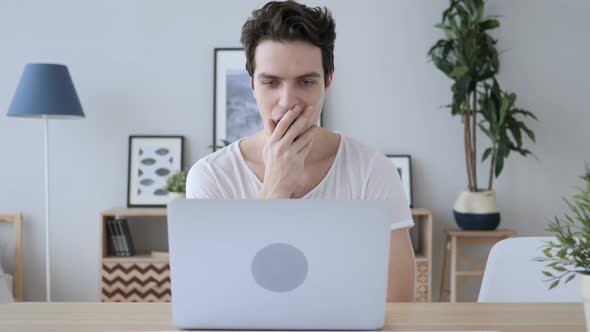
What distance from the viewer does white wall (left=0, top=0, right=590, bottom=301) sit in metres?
3.69

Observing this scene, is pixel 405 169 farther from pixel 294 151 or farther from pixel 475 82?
pixel 294 151

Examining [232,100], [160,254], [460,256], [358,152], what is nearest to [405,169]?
[460,256]

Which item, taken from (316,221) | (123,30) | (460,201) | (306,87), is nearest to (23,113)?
(123,30)

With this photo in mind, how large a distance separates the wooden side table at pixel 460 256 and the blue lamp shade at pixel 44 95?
2279 mm

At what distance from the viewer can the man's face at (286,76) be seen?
1502 millimetres

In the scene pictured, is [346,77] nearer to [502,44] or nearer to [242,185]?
[502,44]

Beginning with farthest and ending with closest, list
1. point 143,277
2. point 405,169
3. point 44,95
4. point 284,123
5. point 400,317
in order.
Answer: point 405,169 → point 143,277 → point 44,95 → point 284,123 → point 400,317

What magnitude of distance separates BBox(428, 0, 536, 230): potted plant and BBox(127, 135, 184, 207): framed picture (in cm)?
168

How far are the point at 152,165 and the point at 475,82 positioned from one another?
6.57 feet

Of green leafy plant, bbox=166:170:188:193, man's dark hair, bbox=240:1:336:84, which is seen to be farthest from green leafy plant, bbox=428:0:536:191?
man's dark hair, bbox=240:1:336:84

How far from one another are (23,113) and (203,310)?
8.73 ft

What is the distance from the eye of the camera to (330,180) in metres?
1.64

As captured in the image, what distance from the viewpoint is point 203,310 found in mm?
953

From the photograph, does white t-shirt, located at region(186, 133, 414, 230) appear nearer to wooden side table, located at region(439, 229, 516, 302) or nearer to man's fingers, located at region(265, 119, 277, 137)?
man's fingers, located at region(265, 119, 277, 137)
